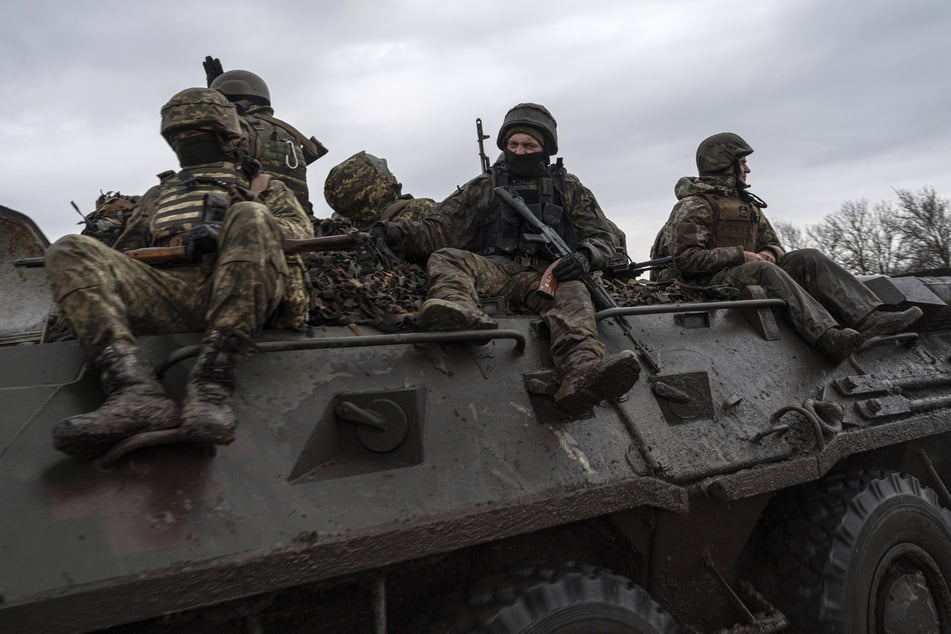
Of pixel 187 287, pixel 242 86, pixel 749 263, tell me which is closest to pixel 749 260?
pixel 749 263

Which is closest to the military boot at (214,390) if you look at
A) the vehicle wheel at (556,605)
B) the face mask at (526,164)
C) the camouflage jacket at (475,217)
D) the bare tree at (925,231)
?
the vehicle wheel at (556,605)

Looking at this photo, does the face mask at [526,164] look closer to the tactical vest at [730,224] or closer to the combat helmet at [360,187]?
the combat helmet at [360,187]

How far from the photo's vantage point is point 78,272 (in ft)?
7.89

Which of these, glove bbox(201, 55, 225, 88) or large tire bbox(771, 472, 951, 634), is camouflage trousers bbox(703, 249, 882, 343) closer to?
large tire bbox(771, 472, 951, 634)

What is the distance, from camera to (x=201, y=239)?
8.92 ft

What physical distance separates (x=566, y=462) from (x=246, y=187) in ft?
6.30

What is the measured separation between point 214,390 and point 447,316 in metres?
0.98

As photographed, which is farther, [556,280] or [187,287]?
[556,280]

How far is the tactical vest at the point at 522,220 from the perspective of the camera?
4168mm

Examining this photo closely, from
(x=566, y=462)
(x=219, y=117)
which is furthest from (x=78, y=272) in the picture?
(x=566, y=462)

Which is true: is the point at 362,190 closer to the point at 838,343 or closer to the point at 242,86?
the point at 242,86

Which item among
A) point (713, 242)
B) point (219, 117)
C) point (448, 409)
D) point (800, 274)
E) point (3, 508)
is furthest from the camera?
point (713, 242)

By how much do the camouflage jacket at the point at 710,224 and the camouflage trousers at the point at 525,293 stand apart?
4.97 feet

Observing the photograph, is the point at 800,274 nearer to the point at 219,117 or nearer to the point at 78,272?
the point at 219,117
